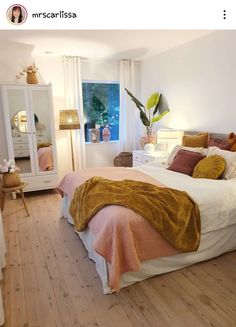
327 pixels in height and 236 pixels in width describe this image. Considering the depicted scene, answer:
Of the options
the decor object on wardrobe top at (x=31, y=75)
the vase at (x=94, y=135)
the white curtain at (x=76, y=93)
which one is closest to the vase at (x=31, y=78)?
the decor object on wardrobe top at (x=31, y=75)

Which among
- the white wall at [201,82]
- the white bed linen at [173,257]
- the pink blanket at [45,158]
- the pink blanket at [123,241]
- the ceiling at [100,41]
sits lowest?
the white bed linen at [173,257]

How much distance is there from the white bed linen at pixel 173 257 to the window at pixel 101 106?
3.03 meters

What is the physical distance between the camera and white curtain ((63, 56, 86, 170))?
173 inches

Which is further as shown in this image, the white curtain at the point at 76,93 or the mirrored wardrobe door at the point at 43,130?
the white curtain at the point at 76,93

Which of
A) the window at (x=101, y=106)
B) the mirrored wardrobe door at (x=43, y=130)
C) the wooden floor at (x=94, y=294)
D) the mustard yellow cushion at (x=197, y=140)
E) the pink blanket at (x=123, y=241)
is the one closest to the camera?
the wooden floor at (x=94, y=294)

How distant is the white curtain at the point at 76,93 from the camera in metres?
4.41

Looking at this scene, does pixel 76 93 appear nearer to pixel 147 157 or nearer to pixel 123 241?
pixel 147 157

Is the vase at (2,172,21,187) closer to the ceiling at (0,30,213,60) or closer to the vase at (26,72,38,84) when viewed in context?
the vase at (26,72,38,84)

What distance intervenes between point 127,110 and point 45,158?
195 cm

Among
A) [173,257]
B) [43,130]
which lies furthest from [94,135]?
[173,257]

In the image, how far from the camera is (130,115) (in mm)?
5039

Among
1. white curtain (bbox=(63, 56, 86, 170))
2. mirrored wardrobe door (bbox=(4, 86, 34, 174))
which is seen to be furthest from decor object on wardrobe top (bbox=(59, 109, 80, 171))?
mirrored wardrobe door (bbox=(4, 86, 34, 174))
